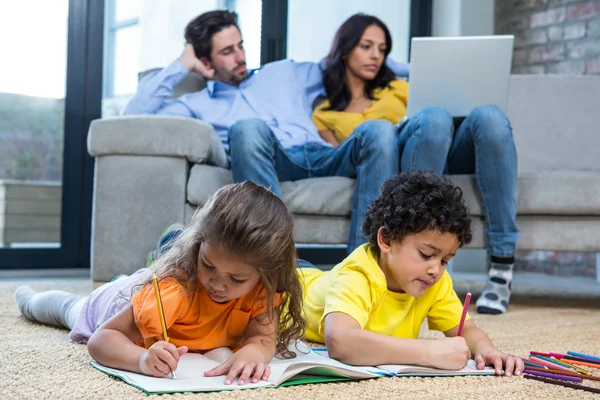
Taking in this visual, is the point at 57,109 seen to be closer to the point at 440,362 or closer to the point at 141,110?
the point at 141,110

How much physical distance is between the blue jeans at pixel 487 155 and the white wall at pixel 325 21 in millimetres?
1478

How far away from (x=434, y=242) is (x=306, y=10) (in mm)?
2384

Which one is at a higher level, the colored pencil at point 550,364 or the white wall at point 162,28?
the white wall at point 162,28

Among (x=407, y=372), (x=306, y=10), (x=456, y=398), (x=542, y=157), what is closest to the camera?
(x=456, y=398)

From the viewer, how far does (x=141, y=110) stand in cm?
225

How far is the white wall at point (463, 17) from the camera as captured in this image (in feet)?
11.5

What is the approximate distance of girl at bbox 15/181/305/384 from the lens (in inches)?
35.2

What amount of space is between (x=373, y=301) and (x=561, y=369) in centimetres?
29

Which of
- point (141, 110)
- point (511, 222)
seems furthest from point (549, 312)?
point (141, 110)

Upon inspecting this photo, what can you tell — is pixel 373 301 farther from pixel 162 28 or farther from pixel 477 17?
pixel 477 17

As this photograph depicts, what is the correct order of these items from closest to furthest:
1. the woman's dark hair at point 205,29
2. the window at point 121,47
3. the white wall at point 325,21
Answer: the woman's dark hair at point 205,29 < the window at point 121,47 < the white wall at point 325,21

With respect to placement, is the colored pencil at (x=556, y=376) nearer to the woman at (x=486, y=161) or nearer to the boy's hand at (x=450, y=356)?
the boy's hand at (x=450, y=356)

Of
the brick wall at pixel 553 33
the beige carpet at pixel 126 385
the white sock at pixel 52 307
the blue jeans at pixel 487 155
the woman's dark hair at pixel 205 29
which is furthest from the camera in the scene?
the brick wall at pixel 553 33

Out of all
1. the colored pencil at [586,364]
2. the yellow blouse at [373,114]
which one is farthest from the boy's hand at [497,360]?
the yellow blouse at [373,114]
